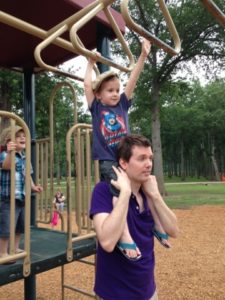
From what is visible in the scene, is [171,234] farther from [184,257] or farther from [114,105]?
[184,257]

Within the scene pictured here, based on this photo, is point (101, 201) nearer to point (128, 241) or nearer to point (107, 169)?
point (128, 241)

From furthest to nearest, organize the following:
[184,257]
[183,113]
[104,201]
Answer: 1. [183,113]
2. [184,257]
3. [104,201]

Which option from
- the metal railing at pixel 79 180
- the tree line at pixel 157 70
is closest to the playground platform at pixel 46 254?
the metal railing at pixel 79 180

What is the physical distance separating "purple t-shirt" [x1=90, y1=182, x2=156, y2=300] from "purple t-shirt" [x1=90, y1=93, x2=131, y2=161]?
292 millimetres

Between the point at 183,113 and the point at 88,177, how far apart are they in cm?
3876

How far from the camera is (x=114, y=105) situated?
1.98 meters

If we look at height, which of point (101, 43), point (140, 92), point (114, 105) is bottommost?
point (114, 105)

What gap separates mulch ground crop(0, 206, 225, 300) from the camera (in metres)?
4.29

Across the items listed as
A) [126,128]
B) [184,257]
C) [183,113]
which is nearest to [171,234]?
[126,128]

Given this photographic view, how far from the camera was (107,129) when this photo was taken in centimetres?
190

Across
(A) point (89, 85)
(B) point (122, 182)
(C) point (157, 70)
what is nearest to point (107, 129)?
(A) point (89, 85)

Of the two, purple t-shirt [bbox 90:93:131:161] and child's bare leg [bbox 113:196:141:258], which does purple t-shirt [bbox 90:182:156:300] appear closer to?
child's bare leg [bbox 113:196:141:258]

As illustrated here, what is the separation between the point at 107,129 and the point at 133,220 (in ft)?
1.72

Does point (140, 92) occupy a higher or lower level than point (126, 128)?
higher
